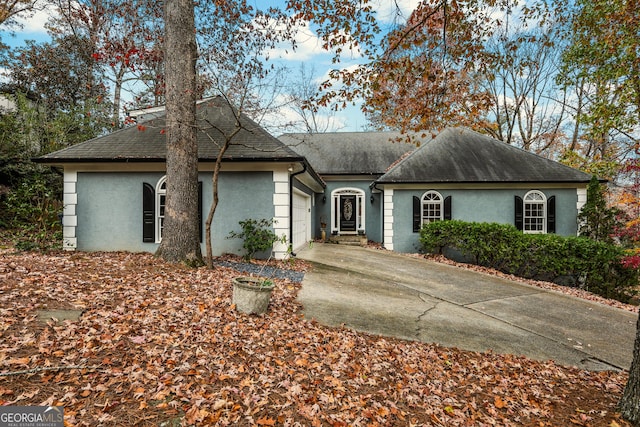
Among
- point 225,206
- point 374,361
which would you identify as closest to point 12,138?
point 225,206

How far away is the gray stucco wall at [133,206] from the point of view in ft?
27.3

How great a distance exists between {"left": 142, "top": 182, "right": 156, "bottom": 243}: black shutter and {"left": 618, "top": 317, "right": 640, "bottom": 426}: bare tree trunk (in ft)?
30.7

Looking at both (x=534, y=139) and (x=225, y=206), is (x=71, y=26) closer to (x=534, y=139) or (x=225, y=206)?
(x=225, y=206)

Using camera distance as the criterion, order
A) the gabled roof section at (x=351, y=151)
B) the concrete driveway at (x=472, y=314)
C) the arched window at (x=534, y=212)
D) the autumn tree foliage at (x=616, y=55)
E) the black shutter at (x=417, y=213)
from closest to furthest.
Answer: the autumn tree foliage at (x=616, y=55) < the concrete driveway at (x=472, y=314) < the arched window at (x=534, y=212) < the black shutter at (x=417, y=213) < the gabled roof section at (x=351, y=151)

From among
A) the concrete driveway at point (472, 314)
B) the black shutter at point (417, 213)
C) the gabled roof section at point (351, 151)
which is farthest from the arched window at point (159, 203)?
the black shutter at point (417, 213)

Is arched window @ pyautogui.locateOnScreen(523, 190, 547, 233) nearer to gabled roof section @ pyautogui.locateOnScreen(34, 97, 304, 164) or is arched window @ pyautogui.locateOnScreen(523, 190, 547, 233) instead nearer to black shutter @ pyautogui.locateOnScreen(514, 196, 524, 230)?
black shutter @ pyautogui.locateOnScreen(514, 196, 524, 230)

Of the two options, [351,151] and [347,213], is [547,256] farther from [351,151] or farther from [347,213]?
[351,151]

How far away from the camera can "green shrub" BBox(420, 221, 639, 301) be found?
28.0ft

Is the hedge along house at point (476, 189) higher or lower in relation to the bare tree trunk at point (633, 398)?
higher

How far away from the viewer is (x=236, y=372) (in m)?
2.84

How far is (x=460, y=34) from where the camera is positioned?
5844 millimetres

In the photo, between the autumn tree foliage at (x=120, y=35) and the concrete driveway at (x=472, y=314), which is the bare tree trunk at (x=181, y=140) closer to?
the autumn tree foliage at (x=120, y=35)

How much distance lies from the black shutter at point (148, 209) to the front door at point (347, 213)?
8802 millimetres

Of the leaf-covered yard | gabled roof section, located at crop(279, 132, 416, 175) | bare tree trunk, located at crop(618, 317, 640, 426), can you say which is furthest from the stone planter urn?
gabled roof section, located at crop(279, 132, 416, 175)
